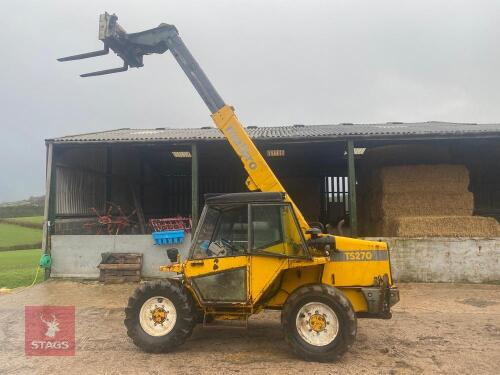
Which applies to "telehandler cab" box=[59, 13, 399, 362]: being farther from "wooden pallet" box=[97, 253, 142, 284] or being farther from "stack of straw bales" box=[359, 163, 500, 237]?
"stack of straw bales" box=[359, 163, 500, 237]

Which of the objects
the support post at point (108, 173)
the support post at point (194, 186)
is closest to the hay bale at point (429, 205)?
the support post at point (194, 186)

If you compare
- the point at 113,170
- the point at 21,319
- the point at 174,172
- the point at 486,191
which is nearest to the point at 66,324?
the point at 21,319

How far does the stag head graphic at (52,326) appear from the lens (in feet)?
20.0

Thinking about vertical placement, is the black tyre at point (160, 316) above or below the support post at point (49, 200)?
below

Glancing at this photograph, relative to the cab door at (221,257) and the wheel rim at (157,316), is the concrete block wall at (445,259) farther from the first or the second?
the wheel rim at (157,316)

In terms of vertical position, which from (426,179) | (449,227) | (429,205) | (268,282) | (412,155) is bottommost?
(268,282)

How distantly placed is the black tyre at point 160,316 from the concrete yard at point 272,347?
175 mm

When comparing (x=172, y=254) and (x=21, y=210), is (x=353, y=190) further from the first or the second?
(x=21, y=210)

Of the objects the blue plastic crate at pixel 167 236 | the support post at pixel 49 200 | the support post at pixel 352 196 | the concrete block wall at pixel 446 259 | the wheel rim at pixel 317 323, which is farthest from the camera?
the support post at pixel 49 200

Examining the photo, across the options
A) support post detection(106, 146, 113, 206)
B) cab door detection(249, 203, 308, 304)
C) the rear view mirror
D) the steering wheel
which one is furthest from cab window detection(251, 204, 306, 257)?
support post detection(106, 146, 113, 206)

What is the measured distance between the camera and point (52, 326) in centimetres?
658

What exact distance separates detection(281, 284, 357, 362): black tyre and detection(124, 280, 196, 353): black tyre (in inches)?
47.4

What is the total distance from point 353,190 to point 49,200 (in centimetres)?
801

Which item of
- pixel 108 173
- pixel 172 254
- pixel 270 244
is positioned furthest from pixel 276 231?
pixel 108 173
